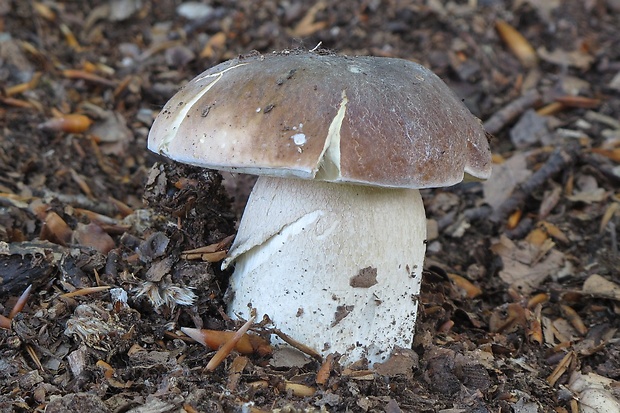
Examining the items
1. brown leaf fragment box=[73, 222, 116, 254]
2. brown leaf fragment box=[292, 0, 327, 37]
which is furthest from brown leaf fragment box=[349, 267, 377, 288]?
brown leaf fragment box=[292, 0, 327, 37]

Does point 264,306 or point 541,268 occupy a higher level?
point 264,306

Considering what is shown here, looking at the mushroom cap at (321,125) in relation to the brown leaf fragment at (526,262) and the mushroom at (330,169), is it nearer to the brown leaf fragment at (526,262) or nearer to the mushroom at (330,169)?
the mushroom at (330,169)

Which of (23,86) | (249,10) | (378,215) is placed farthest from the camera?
(249,10)

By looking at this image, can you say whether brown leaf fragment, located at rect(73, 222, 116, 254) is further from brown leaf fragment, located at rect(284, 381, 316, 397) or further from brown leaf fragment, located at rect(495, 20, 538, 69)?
brown leaf fragment, located at rect(495, 20, 538, 69)

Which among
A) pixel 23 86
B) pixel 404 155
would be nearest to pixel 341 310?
pixel 404 155

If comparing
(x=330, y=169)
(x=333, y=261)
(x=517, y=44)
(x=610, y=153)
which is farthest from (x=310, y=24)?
(x=330, y=169)

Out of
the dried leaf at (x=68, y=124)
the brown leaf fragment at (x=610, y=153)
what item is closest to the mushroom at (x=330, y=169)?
the dried leaf at (x=68, y=124)

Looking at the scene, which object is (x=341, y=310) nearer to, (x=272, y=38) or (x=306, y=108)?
(x=306, y=108)
